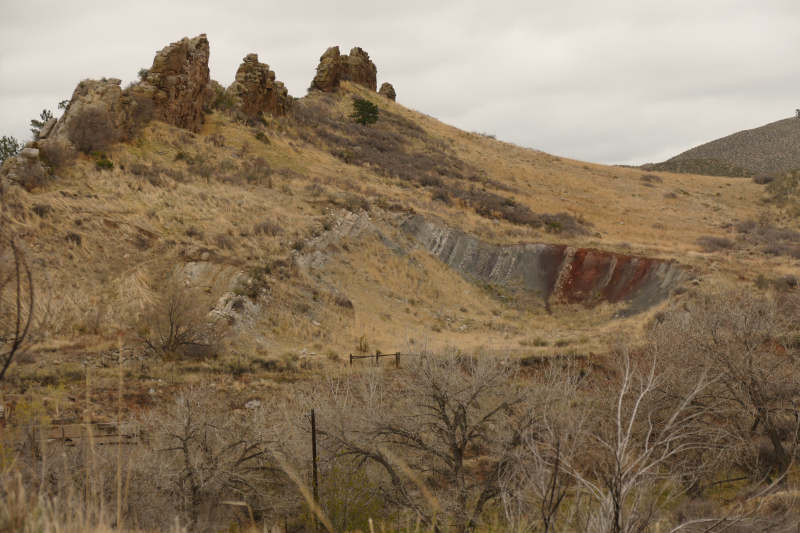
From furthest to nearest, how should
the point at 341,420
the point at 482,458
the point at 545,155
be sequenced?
the point at 545,155
the point at 482,458
the point at 341,420

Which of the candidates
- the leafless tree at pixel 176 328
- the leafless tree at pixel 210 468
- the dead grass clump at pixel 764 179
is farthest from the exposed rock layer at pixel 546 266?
the dead grass clump at pixel 764 179

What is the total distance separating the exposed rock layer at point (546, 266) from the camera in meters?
29.5

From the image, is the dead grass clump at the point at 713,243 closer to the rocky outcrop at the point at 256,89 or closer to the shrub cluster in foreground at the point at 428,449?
the shrub cluster in foreground at the point at 428,449

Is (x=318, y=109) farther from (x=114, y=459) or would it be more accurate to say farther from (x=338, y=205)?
(x=114, y=459)

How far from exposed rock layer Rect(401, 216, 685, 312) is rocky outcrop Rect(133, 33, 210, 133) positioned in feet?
56.0

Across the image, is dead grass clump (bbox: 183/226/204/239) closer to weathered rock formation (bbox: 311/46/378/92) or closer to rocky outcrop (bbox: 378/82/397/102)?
weathered rock formation (bbox: 311/46/378/92)

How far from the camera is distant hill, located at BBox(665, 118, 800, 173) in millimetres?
85562

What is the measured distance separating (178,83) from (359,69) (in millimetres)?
42679

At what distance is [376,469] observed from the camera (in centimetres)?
937

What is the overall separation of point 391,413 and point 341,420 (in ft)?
4.31

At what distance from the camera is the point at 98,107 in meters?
28.4

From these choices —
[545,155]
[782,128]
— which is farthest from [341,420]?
[782,128]

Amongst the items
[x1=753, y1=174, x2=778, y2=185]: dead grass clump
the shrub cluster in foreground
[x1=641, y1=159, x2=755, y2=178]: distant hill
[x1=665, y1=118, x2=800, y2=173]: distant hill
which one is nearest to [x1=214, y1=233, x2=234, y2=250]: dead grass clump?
the shrub cluster in foreground

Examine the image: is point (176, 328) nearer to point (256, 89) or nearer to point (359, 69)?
point (256, 89)
